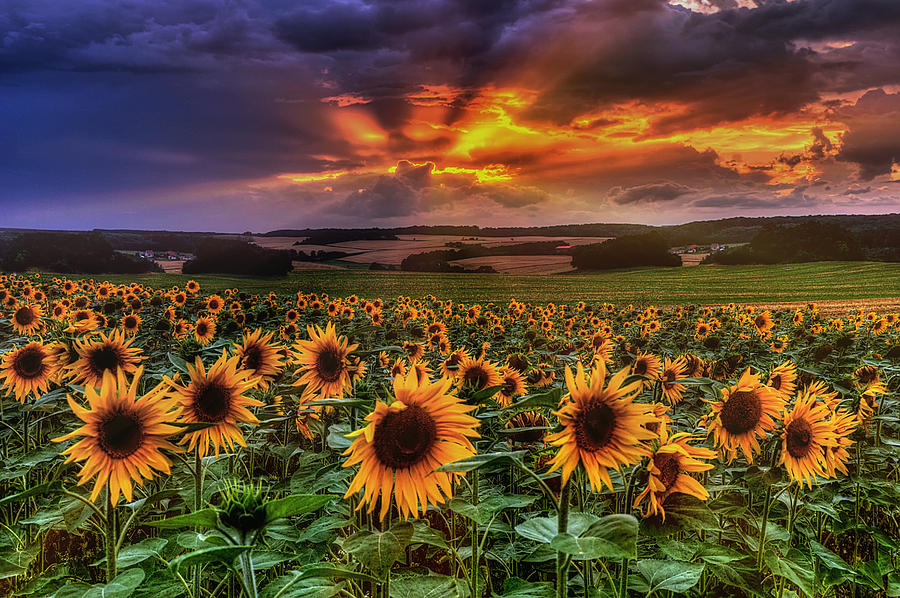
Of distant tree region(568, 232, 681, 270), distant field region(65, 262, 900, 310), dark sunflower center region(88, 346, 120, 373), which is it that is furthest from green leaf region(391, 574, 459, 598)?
distant tree region(568, 232, 681, 270)

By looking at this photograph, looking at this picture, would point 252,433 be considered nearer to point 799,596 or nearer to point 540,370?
point 540,370

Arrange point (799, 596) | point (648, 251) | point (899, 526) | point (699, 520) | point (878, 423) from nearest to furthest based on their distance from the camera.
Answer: point (699, 520), point (799, 596), point (899, 526), point (878, 423), point (648, 251)

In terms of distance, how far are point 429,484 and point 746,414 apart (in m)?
1.89

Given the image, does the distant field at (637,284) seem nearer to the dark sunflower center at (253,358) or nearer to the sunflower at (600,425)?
the dark sunflower center at (253,358)

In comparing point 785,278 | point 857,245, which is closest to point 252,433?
point 785,278

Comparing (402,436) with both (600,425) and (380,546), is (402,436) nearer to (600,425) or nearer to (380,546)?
(380,546)

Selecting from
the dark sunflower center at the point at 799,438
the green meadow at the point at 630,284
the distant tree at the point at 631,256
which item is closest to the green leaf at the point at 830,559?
the dark sunflower center at the point at 799,438

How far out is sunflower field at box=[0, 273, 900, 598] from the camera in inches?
65.4

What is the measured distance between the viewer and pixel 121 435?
1.97 metres

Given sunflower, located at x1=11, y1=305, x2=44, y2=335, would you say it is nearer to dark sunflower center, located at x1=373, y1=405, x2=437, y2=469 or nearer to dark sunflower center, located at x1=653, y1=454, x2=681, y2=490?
dark sunflower center, located at x1=373, y1=405, x2=437, y2=469

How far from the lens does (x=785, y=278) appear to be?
76.7 feet

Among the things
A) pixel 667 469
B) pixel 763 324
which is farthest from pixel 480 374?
pixel 763 324

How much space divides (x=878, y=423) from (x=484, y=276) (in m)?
19.6

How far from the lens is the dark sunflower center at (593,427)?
1.72 meters
